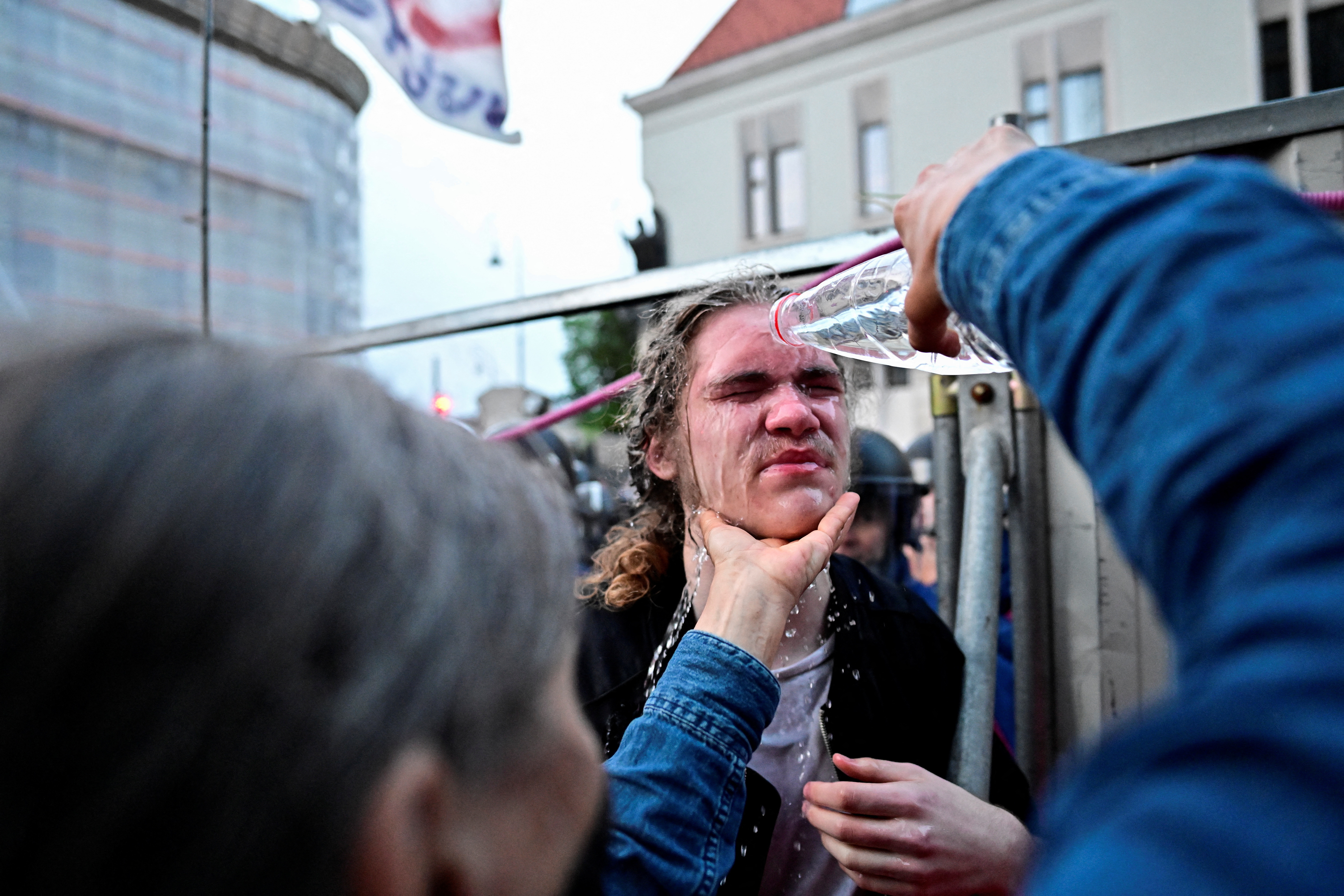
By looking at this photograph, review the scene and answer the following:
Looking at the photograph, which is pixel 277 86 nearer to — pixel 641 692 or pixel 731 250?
pixel 641 692

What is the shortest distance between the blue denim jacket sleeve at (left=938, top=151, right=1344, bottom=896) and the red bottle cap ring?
1.09 meters

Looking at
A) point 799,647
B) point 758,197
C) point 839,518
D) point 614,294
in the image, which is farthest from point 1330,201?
point 758,197

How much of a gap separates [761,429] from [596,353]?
2331 centimetres

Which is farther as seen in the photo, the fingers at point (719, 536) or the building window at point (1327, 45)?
the building window at point (1327, 45)

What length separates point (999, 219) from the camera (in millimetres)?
573

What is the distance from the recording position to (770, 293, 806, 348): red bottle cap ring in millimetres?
1636

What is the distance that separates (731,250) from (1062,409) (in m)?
17.5

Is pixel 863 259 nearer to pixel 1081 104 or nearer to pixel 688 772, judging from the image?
pixel 688 772

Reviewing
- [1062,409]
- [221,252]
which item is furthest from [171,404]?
[221,252]

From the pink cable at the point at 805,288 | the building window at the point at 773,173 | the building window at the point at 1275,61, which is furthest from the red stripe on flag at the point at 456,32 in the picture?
the building window at the point at 773,173

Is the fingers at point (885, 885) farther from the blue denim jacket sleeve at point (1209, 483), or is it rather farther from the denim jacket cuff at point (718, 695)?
the blue denim jacket sleeve at point (1209, 483)

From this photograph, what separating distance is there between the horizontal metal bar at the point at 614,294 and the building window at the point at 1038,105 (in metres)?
15.3

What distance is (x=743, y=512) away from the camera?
5.32ft

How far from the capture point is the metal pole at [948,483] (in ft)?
6.73
